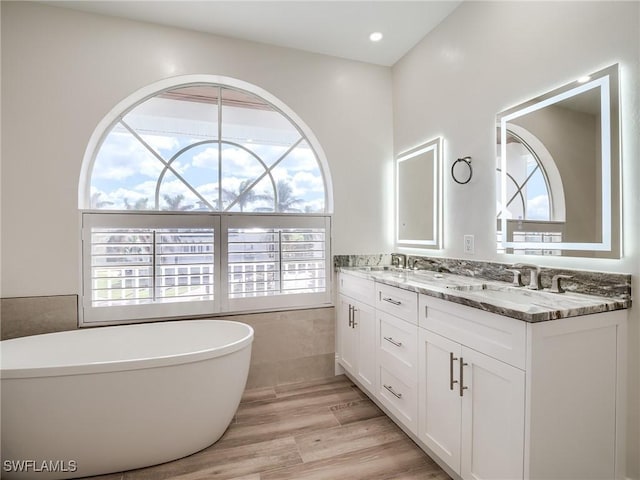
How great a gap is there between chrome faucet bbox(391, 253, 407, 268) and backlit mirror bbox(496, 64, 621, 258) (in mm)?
939

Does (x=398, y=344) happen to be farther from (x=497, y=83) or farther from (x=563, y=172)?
(x=497, y=83)

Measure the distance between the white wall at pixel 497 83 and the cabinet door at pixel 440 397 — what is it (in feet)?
2.25

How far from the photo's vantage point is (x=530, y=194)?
180cm

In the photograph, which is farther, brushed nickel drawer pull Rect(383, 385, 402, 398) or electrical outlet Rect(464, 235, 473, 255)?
electrical outlet Rect(464, 235, 473, 255)

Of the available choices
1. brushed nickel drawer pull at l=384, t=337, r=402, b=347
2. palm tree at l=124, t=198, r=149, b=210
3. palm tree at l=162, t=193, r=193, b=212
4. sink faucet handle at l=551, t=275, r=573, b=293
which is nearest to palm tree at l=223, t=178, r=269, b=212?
palm tree at l=162, t=193, r=193, b=212

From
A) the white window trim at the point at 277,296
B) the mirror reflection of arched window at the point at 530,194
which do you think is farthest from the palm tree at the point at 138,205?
the mirror reflection of arched window at the point at 530,194

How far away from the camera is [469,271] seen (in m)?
2.17

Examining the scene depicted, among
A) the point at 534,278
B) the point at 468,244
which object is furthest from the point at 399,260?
the point at 534,278

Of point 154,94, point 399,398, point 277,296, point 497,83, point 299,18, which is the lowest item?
point 399,398

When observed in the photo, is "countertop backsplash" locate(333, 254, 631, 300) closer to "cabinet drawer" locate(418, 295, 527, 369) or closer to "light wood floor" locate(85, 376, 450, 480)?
"cabinet drawer" locate(418, 295, 527, 369)

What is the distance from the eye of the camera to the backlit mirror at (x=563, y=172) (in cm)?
143

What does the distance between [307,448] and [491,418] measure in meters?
1.07

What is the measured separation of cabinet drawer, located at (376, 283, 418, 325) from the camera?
182cm

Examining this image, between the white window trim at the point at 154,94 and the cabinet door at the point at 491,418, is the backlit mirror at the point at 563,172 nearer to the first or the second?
the cabinet door at the point at 491,418
